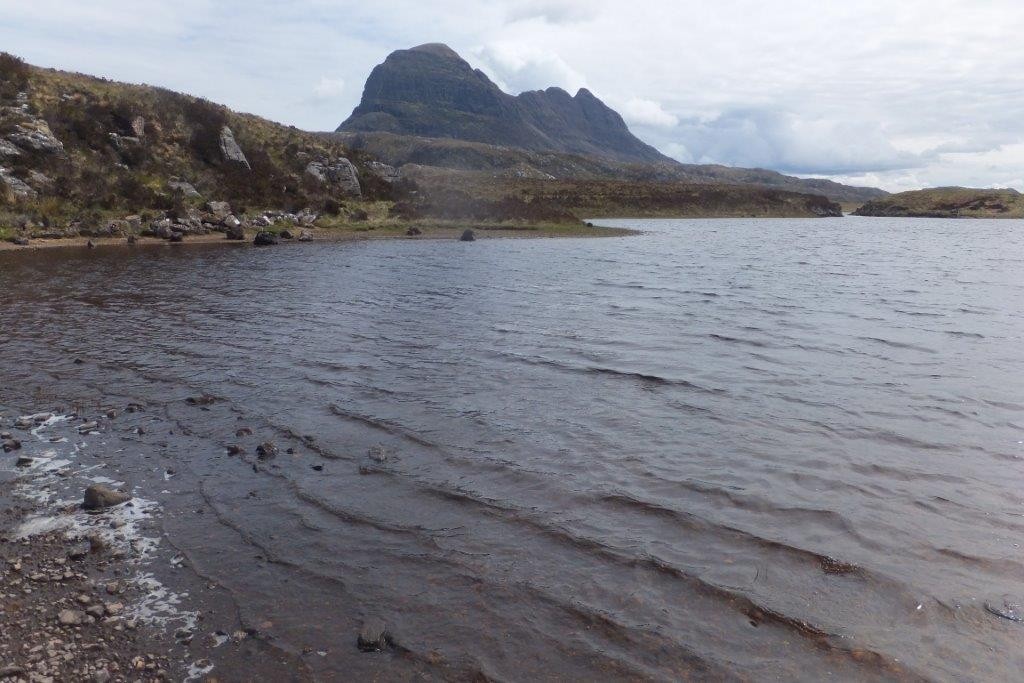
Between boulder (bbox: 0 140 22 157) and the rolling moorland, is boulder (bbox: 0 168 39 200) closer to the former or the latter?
the rolling moorland

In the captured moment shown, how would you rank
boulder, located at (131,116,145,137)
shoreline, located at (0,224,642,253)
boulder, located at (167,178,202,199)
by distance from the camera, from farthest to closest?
boulder, located at (131,116,145,137) < boulder, located at (167,178,202,199) < shoreline, located at (0,224,642,253)

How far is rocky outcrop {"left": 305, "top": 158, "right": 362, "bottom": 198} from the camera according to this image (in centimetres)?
6319

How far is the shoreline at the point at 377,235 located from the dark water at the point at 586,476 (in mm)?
16896

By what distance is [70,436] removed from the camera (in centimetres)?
1041

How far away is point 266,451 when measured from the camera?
10.0 meters

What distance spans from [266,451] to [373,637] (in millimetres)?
4956

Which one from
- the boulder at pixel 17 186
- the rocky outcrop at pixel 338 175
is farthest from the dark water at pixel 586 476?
the rocky outcrop at pixel 338 175

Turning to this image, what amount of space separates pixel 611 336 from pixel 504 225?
4974 centimetres

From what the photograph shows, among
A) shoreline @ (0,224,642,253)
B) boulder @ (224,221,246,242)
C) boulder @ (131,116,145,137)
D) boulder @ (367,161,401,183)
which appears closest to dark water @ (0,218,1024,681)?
shoreline @ (0,224,642,253)

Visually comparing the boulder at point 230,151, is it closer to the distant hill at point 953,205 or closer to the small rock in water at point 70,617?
the small rock in water at point 70,617

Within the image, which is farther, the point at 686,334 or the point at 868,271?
the point at 868,271

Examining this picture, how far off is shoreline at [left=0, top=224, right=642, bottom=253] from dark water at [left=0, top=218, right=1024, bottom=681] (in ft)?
55.4

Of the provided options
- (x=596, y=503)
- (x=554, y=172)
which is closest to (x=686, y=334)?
(x=596, y=503)

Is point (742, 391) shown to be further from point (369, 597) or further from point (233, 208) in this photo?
point (233, 208)
